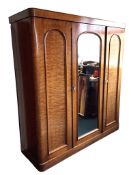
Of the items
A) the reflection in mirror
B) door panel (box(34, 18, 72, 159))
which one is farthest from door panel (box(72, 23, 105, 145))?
door panel (box(34, 18, 72, 159))

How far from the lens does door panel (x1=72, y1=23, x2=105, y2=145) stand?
206cm

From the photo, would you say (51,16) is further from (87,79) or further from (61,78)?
(87,79)

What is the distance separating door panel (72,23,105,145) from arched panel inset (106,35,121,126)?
200mm

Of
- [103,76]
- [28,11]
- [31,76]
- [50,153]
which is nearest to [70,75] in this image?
[31,76]

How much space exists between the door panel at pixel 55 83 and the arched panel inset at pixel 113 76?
0.83 metres

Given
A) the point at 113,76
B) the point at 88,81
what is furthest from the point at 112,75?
the point at 88,81

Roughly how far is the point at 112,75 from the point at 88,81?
478mm

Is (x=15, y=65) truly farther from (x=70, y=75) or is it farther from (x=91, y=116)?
(x=91, y=116)

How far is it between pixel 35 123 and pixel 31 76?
0.54 meters

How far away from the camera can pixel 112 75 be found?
2590 millimetres

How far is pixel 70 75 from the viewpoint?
201cm

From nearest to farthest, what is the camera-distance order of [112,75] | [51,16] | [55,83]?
1. [51,16]
2. [55,83]
3. [112,75]

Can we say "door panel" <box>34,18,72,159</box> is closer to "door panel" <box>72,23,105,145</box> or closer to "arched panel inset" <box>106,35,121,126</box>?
"door panel" <box>72,23,105,145</box>

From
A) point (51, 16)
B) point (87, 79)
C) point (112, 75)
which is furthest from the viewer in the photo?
point (112, 75)
